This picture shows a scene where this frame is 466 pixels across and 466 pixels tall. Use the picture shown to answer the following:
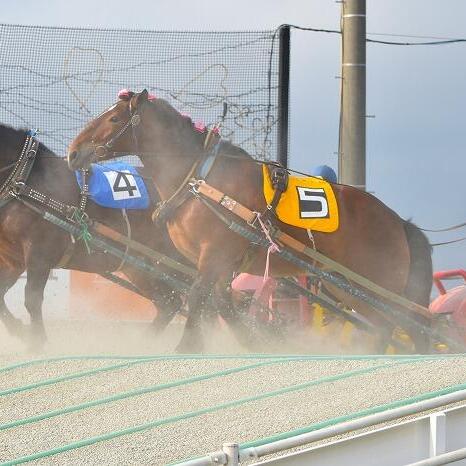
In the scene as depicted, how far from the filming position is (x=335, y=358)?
8250mm

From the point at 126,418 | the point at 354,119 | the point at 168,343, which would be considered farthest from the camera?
the point at 354,119

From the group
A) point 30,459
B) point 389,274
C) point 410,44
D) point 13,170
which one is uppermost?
point 410,44

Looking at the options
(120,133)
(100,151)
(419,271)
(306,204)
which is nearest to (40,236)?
(100,151)

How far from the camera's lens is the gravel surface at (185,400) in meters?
6.63

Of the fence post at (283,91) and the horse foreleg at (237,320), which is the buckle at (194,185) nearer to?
the horse foreleg at (237,320)

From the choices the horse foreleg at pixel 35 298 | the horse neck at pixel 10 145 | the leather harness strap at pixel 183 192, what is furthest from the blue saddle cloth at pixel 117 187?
the leather harness strap at pixel 183 192

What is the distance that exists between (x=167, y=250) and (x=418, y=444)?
6061 millimetres

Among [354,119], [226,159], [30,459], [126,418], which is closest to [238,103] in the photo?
[354,119]

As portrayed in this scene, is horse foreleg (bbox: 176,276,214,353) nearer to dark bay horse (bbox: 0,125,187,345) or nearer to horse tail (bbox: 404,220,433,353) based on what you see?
dark bay horse (bbox: 0,125,187,345)

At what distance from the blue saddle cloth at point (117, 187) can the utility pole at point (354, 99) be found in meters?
2.47

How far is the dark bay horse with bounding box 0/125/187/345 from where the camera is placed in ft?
35.1

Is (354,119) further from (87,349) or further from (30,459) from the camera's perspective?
(30,459)

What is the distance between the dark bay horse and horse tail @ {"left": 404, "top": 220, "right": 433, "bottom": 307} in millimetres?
2117

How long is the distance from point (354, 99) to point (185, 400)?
237 inches
